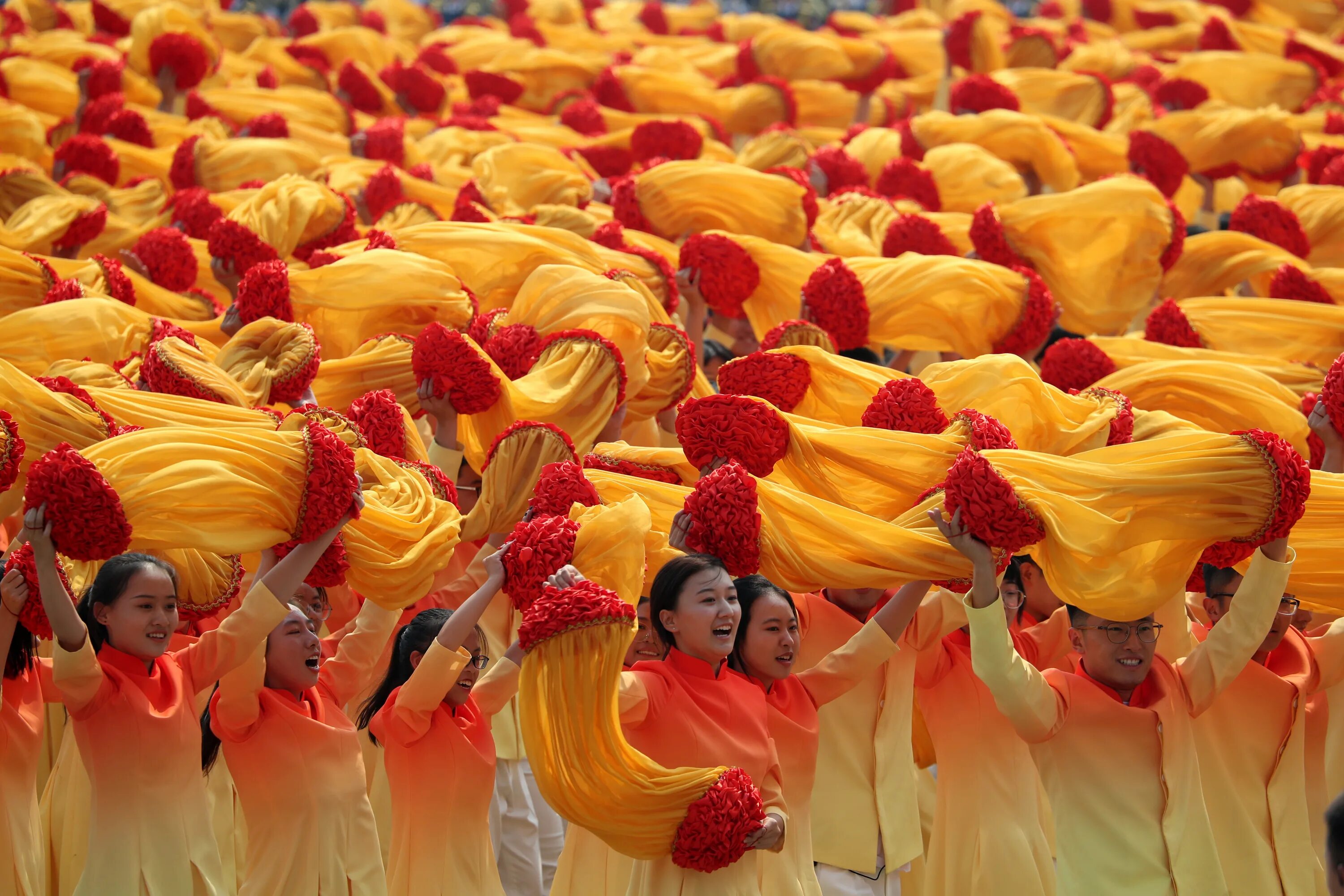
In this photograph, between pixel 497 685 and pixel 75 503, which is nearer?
pixel 75 503

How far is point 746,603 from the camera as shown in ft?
13.9

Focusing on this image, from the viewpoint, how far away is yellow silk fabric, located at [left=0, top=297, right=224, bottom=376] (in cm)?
590

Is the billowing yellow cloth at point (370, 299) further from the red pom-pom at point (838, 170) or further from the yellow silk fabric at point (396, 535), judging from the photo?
the red pom-pom at point (838, 170)

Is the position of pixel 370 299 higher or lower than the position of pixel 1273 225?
higher

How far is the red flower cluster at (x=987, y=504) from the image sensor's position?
152 inches

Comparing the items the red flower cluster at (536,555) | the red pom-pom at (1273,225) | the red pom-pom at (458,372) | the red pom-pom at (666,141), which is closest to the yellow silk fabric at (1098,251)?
the red pom-pom at (1273,225)

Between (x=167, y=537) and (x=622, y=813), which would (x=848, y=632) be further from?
(x=167, y=537)

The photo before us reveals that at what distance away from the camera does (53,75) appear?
34.8ft

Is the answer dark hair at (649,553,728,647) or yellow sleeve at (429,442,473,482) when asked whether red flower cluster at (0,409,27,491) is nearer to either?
dark hair at (649,553,728,647)

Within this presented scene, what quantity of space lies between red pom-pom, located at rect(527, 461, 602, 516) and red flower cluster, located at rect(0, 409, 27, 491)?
1231 millimetres

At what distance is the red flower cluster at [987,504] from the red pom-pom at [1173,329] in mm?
3150

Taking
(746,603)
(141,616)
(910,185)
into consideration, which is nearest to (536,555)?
(746,603)

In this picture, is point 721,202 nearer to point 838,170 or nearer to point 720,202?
point 720,202

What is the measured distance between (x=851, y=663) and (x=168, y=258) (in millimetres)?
4100
